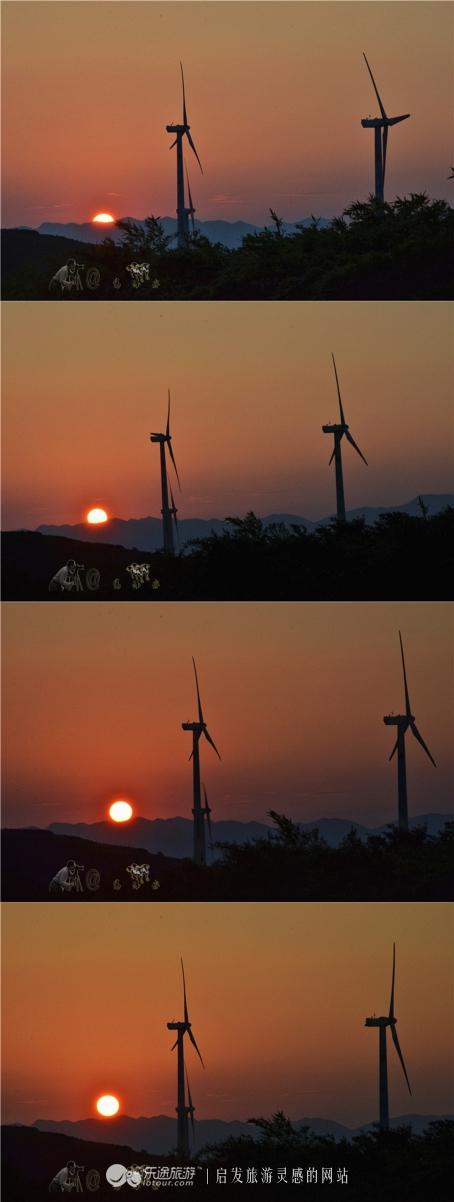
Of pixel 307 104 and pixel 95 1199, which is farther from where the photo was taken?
pixel 307 104

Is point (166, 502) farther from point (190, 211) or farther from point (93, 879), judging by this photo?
point (93, 879)

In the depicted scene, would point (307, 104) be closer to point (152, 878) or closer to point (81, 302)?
point (81, 302)

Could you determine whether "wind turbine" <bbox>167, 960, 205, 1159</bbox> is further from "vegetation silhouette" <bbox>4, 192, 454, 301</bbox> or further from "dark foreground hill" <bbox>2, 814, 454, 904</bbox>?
"vegetation silhouette" <bbox>4, 192, 454, 301</bbox>

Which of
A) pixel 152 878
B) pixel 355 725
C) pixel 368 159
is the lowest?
pixel 152 878

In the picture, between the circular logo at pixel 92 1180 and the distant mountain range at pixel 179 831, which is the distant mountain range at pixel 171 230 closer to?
the distant mountain range at pixel 179 831

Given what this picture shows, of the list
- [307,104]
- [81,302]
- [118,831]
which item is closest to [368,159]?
[307,104]

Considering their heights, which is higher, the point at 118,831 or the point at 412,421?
the point at 412,421

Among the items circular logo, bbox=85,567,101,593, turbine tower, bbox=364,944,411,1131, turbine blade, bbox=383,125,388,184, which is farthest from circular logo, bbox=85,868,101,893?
turbine blade, bbox=383,125,388,184

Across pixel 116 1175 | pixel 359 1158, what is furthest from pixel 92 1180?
pixel 359 1158
